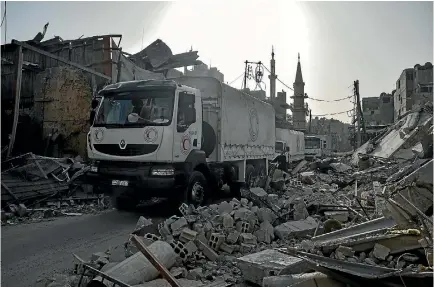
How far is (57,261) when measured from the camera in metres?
4.54

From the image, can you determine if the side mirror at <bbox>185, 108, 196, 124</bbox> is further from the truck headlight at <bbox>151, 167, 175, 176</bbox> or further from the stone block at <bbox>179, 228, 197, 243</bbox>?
the stone block at <bbox>179, 228, 197, 243</bbox>

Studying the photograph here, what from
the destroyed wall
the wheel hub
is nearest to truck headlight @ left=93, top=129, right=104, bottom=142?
the wheel hub

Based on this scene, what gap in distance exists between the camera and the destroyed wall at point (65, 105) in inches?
517

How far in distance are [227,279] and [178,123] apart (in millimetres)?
3699

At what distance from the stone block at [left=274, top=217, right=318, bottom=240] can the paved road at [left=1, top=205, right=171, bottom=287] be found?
2.11m

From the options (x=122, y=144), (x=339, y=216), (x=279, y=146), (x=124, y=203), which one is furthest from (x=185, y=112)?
(x=279, y=146)

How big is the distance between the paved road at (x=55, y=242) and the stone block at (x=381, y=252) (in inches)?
117

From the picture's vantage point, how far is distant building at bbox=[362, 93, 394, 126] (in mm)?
45209

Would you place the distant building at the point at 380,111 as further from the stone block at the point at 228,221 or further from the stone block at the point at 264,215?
the stone block at the point at 228,221

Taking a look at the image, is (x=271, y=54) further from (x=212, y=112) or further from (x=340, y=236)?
(x=340, y=236)

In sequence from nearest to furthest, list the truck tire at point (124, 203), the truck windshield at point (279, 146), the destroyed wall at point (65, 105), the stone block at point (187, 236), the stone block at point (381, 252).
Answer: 1. the stone block at point (381, 252)
2. the stone block at point (187, 236)
3. the truck tire at point (124, 203)
4. the destroyed wall at point (65, 105)
5. the truck windshield at point (279, 146)

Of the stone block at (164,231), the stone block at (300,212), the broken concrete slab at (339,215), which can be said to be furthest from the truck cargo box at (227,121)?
the stone block at (164,231)

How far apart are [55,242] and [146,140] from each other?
2443 mm

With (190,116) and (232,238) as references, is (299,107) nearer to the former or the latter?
(190,116)
